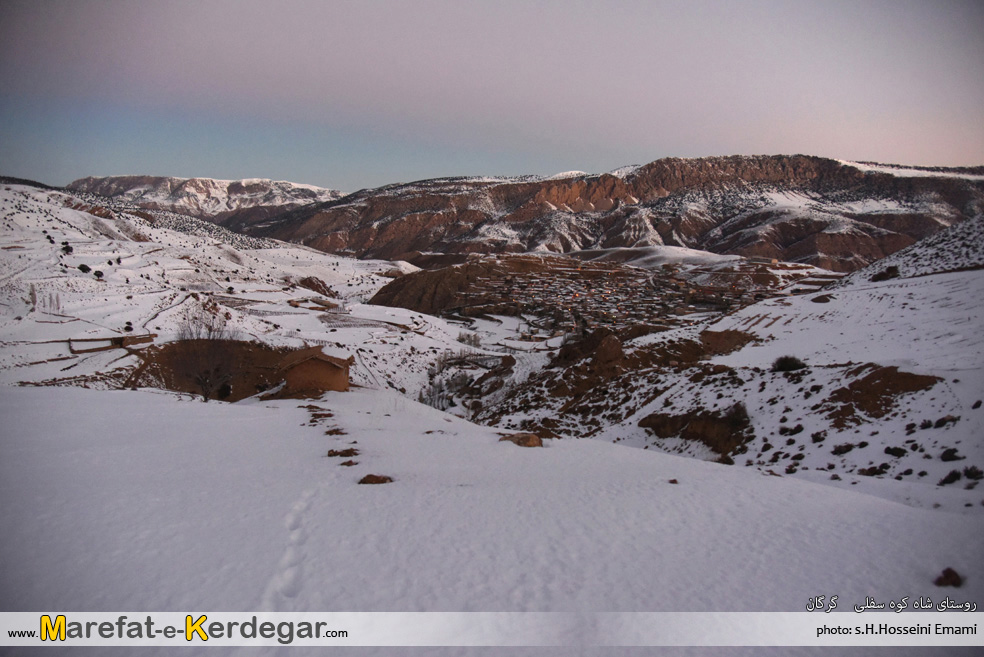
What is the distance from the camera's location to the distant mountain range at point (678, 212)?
116812 mm

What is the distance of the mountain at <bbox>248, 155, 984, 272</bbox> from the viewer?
117 meters

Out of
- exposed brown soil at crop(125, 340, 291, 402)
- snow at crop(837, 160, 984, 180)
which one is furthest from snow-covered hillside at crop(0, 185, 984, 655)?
snow at crop(837, 160, 984, 180)

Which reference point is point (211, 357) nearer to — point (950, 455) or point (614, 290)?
point (950, 455)

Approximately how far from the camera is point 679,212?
477 ft

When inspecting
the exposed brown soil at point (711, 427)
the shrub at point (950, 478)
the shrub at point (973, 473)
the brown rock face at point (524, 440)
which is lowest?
the exposed brown soil at point (711, 427)

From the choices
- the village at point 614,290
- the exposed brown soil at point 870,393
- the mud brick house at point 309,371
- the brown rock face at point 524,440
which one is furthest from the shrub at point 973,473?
the village at point 614,290

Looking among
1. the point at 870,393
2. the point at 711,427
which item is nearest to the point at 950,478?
the point at 870,393

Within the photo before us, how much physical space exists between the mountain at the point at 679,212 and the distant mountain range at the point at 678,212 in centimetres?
43

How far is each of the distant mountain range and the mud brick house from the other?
4281 inches

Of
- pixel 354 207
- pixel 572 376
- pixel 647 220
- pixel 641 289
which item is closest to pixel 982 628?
pixel 572 376

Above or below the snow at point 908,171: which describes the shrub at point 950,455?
below

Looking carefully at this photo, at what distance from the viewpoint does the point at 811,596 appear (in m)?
3.74

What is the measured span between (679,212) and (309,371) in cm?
14945

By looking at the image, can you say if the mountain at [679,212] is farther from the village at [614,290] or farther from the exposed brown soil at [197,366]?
the exposed brown soil at [197,366]
